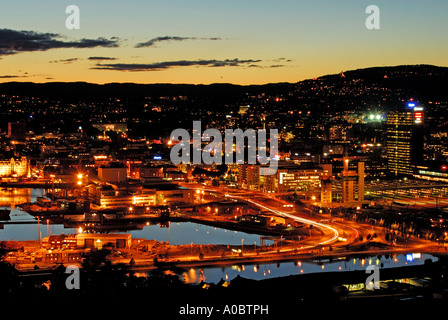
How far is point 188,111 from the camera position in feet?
159

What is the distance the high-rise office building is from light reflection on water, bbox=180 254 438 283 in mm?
12408

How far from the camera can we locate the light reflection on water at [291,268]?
1178 cm

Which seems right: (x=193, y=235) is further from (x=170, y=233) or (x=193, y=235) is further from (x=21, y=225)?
(x=21, y=225)

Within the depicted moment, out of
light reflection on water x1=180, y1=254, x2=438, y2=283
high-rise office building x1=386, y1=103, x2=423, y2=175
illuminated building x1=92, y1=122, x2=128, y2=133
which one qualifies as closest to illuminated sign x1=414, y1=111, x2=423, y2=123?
high-rise office building x1=386, y1=103, x2=423, y2=175

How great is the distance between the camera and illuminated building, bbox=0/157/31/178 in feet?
96.6

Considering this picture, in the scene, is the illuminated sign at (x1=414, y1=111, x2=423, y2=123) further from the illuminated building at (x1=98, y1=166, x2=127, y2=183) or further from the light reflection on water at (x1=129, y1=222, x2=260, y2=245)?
the light reflection on water at (x1=129, y1=222, x2=260, y2=245)

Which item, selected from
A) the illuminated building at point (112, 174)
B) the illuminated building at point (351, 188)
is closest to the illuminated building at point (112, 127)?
the illuminated building at point (112, 174)

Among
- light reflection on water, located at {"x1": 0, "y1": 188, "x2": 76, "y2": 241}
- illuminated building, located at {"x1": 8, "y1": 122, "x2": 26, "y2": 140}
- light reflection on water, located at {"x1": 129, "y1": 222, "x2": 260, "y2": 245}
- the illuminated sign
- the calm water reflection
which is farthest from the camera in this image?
illuminated building, located at {"x1": 8, "y1": 122, "x2": 26, "y2": 140}

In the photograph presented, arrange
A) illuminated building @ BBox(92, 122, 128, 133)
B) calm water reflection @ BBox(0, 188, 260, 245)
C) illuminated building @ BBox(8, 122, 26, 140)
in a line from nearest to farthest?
calm water reflection @ BBox(0, 188, 260, 245)
illuminated building @ BBox(8, 122, 26, 140)
illuminated building @ BBox(92, 122, 128, 133)

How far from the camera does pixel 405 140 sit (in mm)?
25797

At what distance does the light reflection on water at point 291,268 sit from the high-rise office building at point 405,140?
1241 cm

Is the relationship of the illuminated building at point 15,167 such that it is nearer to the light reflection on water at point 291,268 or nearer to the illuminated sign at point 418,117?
the illuminated sign at point 418,117

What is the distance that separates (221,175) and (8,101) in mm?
27727
